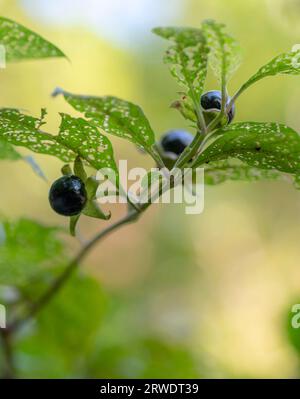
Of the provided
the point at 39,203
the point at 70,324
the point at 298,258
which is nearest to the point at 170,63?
the point at 70,324

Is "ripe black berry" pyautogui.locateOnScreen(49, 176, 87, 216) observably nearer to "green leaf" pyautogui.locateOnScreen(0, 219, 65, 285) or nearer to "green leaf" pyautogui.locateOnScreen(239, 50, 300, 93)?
"green leaf" pyautogui.locateOnScreen(239, 50, 300, 93)

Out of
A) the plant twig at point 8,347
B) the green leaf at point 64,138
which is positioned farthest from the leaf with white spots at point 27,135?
the plant twig at point 8,347

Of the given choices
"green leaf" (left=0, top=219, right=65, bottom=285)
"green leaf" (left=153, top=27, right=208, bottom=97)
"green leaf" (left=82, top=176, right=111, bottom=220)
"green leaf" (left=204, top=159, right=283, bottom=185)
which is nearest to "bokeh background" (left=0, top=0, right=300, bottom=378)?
"green leaf" (left=0, top=219, right=65, bottom=285)

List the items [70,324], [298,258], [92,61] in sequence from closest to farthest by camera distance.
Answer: [70,324] < [298,258] < [92,61]

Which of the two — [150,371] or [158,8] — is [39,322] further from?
[158,8]

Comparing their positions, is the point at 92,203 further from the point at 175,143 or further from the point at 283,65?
the point at 283,65

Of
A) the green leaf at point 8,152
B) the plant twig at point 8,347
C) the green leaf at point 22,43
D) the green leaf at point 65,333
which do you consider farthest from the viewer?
the green leaf at point 65,333

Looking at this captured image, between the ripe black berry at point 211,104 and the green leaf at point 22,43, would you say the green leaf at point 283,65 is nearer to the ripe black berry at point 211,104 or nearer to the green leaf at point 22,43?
the ripe black berry at point 211,104
